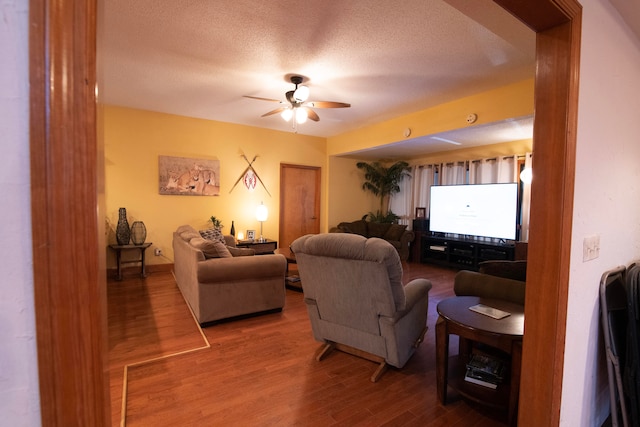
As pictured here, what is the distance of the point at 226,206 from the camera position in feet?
17.4

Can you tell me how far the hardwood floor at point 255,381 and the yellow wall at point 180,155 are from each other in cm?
209

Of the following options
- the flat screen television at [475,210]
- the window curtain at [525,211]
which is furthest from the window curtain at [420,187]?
the window curtain at [525,211]

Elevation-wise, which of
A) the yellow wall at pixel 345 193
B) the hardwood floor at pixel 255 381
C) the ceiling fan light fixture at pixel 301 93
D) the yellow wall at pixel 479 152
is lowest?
the hardwood floor at pixel 255 381

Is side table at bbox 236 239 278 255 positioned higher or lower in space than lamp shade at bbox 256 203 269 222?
lower

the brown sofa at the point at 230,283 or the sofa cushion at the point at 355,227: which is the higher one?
the sofa cushion at the point at 355,227

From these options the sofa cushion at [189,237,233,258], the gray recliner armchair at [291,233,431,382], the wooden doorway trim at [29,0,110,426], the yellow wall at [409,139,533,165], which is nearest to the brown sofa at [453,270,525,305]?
the gray recliner armchair at [291,233,431,382]

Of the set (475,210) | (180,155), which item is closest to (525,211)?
(475,210)

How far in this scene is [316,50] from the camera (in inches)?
105

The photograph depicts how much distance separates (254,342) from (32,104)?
8.44 feet

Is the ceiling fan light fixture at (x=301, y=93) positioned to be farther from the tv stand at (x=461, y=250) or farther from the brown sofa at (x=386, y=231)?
the tv stand at (x=461, y=250)

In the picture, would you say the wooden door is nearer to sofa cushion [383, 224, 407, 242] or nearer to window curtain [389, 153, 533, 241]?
sofa cushion [383, 224, 407, 242]

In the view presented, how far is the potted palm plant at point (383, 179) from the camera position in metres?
6.75

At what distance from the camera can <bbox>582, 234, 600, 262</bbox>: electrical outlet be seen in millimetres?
1379

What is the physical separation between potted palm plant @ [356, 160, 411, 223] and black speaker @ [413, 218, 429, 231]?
0.58 meters
